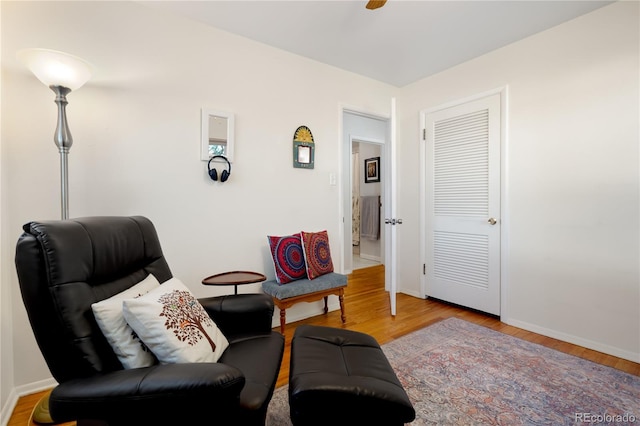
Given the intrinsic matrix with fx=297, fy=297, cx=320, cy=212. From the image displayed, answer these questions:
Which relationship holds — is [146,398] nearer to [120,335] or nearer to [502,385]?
[120,335]

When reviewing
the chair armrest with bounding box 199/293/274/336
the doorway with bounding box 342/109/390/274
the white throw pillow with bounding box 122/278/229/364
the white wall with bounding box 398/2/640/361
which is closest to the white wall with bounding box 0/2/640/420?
the white wall with bounding box 398/2/640/361

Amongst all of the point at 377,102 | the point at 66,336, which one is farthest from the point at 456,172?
the point at 66,336

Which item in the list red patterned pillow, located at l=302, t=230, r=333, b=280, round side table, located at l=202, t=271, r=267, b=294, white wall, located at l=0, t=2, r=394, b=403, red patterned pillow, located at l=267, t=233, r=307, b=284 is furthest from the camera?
red patterned pillow, located at l=302, t=230, r=333, b=280

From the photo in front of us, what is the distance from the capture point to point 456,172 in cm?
306

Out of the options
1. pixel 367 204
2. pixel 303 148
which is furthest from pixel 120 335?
pixel 367 204

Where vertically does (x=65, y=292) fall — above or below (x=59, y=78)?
below

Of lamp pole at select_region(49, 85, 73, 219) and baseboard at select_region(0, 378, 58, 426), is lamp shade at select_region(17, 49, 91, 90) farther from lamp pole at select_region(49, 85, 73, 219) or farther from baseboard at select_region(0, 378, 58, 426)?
baseboard at select_region(0, 378, 58, 426)

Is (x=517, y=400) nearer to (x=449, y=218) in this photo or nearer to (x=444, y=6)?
(x=449, y=218)

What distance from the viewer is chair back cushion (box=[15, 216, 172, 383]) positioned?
97 centimetres

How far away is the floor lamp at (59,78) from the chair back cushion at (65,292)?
0.68 m

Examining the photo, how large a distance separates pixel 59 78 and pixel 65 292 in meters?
1.21

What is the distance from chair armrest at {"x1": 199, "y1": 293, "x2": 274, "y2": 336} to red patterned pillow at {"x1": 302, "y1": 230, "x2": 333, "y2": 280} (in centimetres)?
106

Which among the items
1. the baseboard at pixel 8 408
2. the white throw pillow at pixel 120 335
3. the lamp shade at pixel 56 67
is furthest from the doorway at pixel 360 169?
the baseboard at pixel 8 408

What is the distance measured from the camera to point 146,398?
87 centimetres
